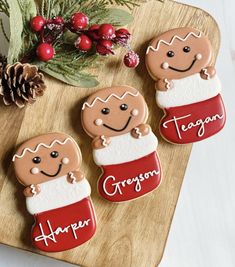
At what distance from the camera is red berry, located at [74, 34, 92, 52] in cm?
109

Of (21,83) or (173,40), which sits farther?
(173,40)

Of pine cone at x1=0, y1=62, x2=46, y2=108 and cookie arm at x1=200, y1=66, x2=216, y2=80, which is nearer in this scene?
pine cone at x1=0, y1=62, x2=46, y2=108

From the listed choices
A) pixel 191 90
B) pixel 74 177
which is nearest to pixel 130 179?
pixel 74 177

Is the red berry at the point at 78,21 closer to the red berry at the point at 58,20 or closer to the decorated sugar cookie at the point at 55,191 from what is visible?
the red berry at the point at 58,20

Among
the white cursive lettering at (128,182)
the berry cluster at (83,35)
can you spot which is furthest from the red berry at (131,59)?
the white cursive lettering at (128,182)

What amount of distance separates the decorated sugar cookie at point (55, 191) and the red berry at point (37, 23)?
202 mm

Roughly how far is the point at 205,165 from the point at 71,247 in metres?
0.43

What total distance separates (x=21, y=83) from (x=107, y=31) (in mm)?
187

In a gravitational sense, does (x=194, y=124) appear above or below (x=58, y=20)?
below

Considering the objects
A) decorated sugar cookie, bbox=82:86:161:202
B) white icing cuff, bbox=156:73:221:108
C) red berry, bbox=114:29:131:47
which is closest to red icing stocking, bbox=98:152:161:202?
decorated sugar cookie, bbox=82:86:161:202

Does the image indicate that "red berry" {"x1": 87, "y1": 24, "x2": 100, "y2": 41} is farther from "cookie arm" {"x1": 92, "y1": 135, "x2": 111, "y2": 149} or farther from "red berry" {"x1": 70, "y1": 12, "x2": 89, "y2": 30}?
"cookie arm" {"x1": 92, "y1": 135, "x2": 111, "y2": 149}

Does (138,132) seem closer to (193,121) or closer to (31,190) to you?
(193,121)

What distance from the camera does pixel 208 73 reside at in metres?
1.15

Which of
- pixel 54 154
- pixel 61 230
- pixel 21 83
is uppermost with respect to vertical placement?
pixel 21 83
